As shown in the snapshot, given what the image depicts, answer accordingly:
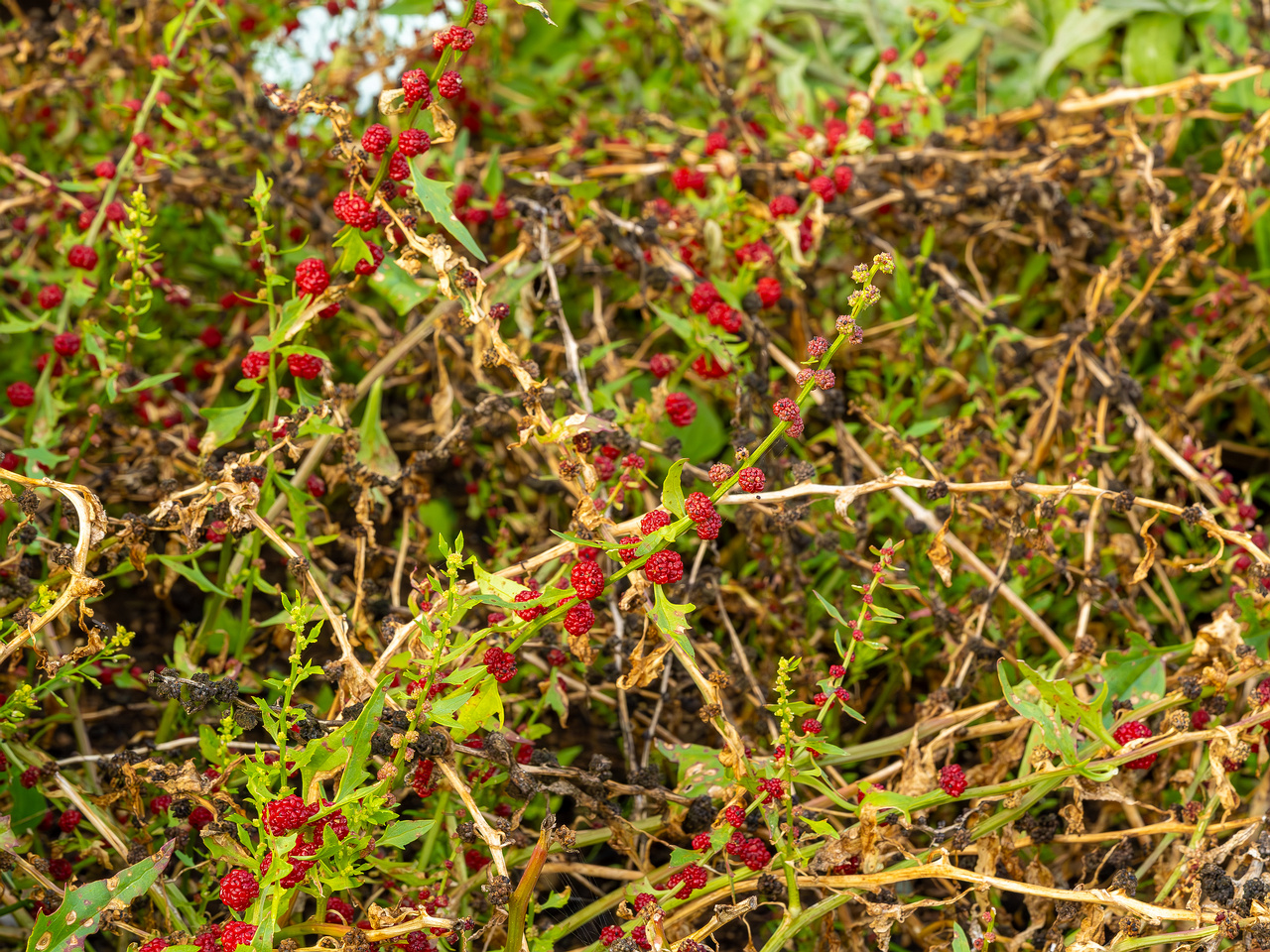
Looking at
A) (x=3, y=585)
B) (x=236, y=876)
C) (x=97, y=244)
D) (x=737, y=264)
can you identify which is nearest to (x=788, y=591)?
(x=737, y=264)

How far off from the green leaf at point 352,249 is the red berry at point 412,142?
0.16 m

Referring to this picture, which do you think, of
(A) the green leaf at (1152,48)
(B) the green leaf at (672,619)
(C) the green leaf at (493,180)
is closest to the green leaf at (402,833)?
(B) the green leaf at (672,619)

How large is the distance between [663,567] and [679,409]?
2.22 ft

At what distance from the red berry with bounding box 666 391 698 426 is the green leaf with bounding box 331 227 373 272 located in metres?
0.64

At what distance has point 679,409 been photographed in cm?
204

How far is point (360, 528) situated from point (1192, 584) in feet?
6.25

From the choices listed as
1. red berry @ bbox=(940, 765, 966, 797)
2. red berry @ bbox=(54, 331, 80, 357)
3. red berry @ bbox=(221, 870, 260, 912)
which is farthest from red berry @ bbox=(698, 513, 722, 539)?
red berry @ bbox=(54, 331, 80, 357)

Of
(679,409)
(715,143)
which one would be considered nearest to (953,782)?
(679,409)

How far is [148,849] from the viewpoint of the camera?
171cm

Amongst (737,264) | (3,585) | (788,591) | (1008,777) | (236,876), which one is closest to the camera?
(236,876)

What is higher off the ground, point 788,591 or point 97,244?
point 97,244

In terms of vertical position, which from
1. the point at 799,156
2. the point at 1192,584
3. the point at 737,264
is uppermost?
the point at 799,156

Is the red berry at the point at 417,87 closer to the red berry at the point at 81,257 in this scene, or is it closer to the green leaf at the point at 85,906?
the red berry at the point at 81,257

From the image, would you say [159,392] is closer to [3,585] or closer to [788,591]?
[3,585]
